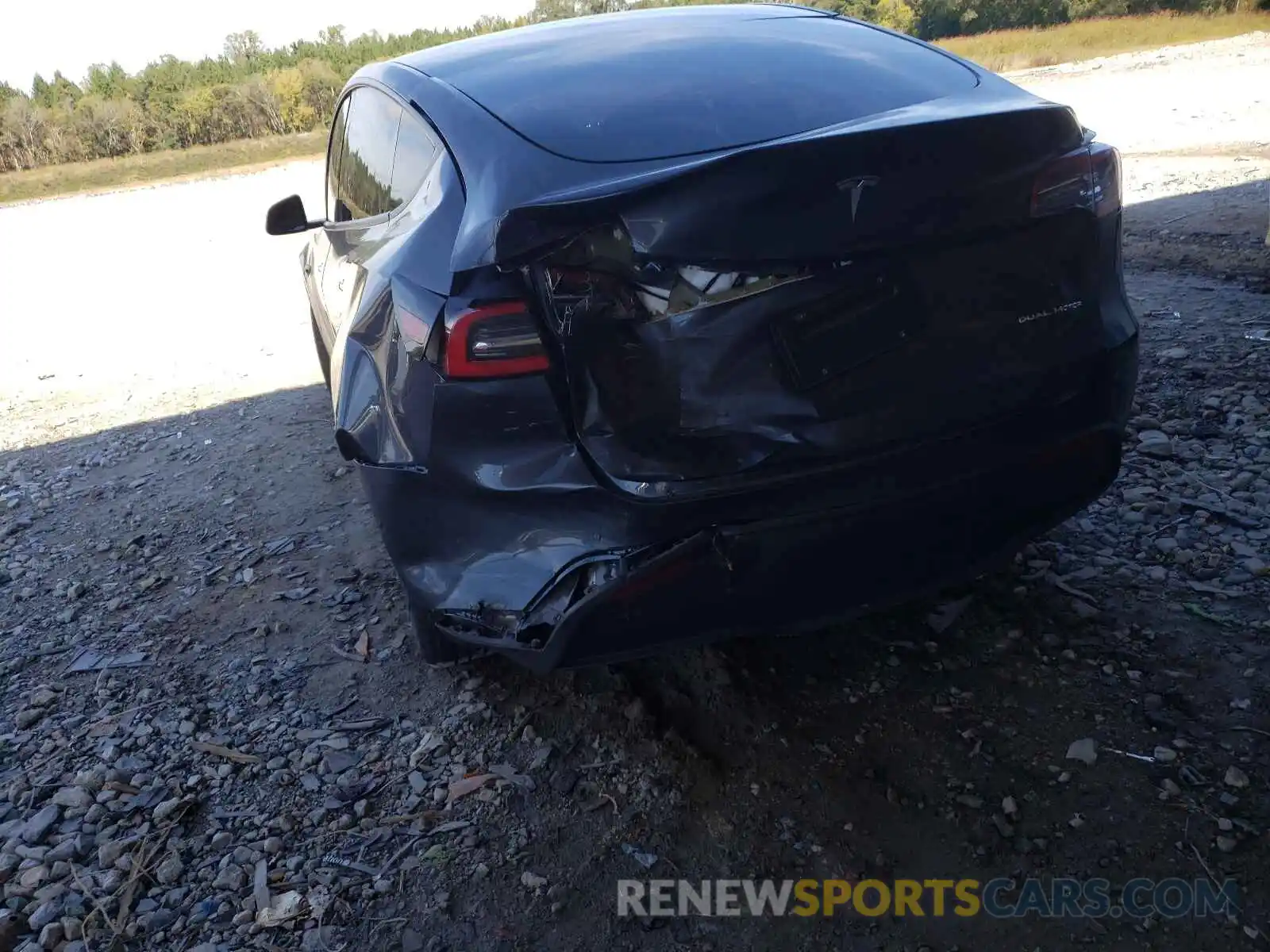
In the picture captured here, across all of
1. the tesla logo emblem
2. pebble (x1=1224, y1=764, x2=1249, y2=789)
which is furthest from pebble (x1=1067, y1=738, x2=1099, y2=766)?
the tesla logo emblem

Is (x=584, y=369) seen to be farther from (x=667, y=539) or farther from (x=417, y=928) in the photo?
(x=417, y=928)

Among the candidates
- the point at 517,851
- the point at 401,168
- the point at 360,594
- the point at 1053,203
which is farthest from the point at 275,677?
the point at 1053,203

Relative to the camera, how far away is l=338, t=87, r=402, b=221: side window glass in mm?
3307

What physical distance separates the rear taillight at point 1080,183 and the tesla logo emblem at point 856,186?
480 mm

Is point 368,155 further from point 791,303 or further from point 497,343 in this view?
point 791,303

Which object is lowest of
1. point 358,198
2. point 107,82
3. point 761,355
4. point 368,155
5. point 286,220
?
point 761,355

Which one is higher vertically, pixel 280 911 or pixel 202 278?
pixel 280 911

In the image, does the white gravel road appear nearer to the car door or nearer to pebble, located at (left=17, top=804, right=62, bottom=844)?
the car door

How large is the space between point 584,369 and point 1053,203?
1.21 metres

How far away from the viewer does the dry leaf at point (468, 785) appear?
267 cm

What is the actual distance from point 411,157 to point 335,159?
73.4 inches

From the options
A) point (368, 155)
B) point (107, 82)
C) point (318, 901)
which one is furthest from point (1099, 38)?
point (107, 82)

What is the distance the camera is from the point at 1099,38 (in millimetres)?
28141

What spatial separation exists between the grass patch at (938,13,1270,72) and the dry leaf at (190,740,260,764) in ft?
75.3
